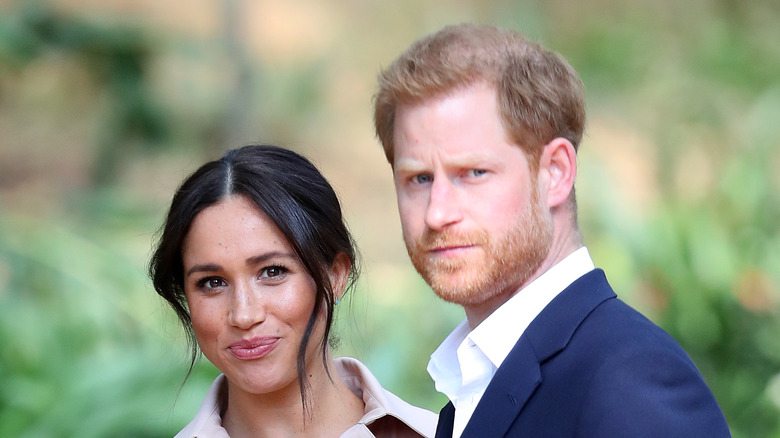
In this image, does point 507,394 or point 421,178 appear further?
point 421,178

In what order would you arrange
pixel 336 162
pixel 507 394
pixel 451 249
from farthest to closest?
pixel 336 162, pixel 451 249, pixel 507 394

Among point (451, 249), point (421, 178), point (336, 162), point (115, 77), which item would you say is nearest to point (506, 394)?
point (451, 249)

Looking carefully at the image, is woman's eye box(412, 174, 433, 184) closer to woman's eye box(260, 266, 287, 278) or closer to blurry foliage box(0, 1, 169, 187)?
woman's eye box(260, 266, 287, 278)

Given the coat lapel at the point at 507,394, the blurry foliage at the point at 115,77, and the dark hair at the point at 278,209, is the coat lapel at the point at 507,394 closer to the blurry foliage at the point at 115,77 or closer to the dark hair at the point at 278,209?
the dark hair at the point at 278,209

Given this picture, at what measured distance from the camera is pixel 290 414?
2723 mm

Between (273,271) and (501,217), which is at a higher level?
(273,271)

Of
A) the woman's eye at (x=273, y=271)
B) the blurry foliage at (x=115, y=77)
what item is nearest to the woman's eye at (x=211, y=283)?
the woman's eye at (x=273, y=271)

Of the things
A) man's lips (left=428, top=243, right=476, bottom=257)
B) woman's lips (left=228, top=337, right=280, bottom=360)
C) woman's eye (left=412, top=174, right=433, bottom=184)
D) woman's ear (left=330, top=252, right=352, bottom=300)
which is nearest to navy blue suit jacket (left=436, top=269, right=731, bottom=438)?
man's lips (left=428, top=243, right=476, bottom=257)

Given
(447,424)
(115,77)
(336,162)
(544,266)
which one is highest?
(115,77)

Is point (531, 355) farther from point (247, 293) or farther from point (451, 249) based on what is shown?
point (247, 293)

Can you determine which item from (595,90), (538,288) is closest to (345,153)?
(595,90)

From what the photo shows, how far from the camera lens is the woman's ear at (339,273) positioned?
275cm

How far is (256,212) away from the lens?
2.59 meters

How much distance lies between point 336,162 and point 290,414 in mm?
4565
